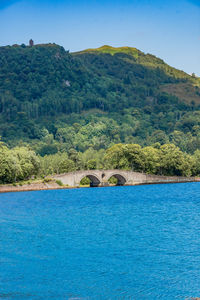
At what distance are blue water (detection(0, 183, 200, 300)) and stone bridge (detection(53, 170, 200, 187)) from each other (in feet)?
180

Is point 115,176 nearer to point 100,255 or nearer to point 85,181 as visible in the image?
point 85,181

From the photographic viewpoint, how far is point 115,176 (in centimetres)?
12769

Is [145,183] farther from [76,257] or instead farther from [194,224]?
[76,257]

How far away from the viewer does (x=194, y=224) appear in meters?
47.8

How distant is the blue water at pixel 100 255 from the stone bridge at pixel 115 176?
2166 inches

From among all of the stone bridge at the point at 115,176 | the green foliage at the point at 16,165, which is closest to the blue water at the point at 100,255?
the green foliage at the point at 16,165

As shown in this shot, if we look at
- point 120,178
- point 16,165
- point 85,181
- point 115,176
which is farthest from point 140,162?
point 16,165

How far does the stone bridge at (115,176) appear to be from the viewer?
379 feet

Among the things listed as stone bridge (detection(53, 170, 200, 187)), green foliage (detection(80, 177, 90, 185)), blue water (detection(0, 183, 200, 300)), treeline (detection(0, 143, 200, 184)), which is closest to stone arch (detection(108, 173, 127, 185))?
stone bridge (detection(53, 170, 200, 187))

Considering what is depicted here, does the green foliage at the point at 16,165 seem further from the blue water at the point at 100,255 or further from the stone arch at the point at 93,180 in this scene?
→ the blue water at the point at 100,255

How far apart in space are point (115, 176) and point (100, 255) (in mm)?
93487

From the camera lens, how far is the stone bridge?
115m

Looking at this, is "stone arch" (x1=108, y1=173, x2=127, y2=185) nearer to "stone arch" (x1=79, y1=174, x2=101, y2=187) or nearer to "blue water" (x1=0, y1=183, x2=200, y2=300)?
"stone arch" (x1=79, y1=174, x2=101, y2=187)

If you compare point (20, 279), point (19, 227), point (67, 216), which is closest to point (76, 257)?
point (20, 279)
